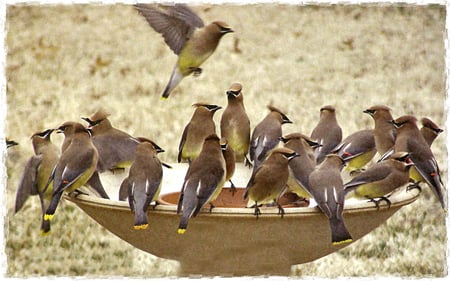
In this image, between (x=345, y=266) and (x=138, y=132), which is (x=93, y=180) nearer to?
(x=345, y=266)

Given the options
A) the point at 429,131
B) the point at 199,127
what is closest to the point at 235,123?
the point at 199,127

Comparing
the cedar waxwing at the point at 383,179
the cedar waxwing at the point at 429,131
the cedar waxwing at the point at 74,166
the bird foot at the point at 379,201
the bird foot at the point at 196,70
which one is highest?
the cedar waxwing at the point at 429,131

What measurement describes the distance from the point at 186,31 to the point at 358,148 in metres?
1.05

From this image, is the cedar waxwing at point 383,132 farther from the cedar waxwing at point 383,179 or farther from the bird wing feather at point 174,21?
the bird wing feather at point 174,21

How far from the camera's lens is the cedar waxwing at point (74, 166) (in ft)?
12.1

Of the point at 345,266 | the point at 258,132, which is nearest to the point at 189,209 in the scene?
the point at 258,132

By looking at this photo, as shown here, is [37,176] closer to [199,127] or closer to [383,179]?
[199,127]

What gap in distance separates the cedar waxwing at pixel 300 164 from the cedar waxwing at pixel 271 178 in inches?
4.5

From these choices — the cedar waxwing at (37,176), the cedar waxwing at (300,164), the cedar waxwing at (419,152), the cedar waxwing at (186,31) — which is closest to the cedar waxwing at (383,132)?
the cedar waxwing at (419,152)

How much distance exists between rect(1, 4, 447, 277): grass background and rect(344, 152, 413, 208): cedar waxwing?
9.64 ft

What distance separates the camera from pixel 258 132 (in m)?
4.20

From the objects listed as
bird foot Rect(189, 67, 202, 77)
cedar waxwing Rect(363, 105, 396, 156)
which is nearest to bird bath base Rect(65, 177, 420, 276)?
cedar waxwing Rect(363, 105, 396, 156)

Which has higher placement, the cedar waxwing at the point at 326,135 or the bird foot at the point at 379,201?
the cedar waxwing at the point at 326,135

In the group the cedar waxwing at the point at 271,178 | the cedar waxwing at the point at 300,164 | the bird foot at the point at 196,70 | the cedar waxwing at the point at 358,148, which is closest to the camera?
the cedar waxwing at the point at 271,178
